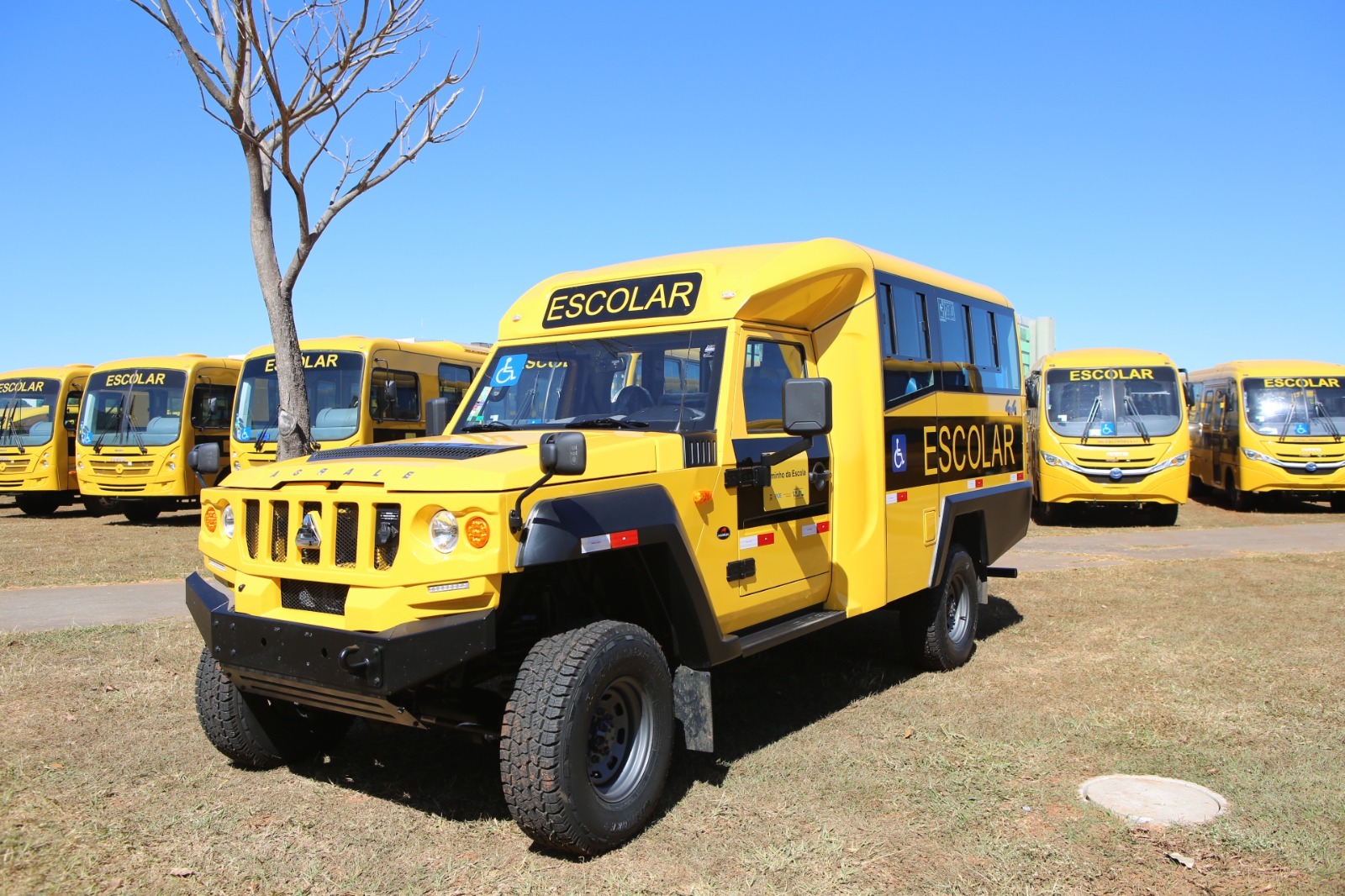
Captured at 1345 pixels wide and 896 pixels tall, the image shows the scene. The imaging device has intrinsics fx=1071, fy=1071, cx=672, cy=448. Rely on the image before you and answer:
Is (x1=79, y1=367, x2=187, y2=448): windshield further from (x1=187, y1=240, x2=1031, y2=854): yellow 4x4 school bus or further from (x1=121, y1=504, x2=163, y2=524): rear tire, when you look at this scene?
(x1=187, y1=240, x2=1031, y2=854): yellow 4x4 school bus

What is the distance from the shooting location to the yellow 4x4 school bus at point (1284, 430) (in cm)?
1822

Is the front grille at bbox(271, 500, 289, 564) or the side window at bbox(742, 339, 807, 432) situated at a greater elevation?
the side window at bbox(742, 339, 807, 432)

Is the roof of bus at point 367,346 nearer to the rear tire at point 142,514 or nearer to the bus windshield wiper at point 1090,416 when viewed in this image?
the rear tire at point 142,514

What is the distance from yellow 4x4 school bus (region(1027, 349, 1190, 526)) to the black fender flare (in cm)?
1290

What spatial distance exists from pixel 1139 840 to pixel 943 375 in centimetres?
372

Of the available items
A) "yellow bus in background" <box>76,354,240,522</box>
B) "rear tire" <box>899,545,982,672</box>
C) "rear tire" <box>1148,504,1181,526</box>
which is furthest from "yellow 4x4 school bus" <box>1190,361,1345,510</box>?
"yellow bus in background" <box>76,354,240,522</box>

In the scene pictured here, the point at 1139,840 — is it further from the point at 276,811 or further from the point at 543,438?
the point at 276,811

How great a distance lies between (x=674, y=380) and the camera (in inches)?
216

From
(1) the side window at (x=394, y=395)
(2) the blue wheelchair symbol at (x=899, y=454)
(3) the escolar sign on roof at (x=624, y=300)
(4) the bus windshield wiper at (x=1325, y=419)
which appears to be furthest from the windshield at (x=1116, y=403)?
(3) the escolar sign on roof at (x=624, y=300)

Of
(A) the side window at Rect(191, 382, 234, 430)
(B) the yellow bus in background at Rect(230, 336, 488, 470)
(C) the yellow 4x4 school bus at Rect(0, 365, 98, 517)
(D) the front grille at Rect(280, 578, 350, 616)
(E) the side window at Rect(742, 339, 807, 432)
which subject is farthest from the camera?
(C) the yellow 4x4 school bus at Rect(0, 365, 98, 517)

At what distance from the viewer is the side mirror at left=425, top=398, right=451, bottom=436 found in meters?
6.31

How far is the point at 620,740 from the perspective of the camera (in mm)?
4711

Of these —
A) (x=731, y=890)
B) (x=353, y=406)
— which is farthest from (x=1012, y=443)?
(x=353, y=406)

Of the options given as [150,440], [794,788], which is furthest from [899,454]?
[150,440]
